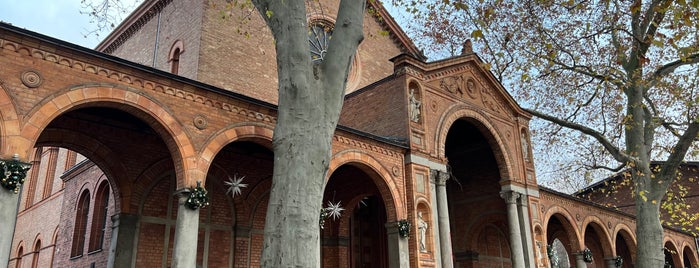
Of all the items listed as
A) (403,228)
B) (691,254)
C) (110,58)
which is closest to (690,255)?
(691,254)

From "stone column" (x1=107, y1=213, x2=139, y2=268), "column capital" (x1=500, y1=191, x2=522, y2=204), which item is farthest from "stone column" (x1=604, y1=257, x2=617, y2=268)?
"stone column" (x1=107, y1=213, x2=139, y2=268)

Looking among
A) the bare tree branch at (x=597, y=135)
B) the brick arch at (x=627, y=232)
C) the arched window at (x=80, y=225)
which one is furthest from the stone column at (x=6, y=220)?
the brick arch at (x=627, y=232)

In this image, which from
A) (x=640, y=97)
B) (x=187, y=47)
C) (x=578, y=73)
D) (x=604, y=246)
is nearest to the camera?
(x=640, y=97)

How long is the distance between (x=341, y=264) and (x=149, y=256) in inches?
218

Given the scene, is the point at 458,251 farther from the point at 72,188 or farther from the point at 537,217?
the point at 72,188

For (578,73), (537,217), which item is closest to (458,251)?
(537,217)

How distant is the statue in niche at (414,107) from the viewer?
14.9 m

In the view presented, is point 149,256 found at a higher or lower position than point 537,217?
lower

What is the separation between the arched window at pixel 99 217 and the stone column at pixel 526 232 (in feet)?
39.3

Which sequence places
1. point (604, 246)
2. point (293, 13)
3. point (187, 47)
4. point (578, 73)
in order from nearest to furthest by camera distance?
point (293, 13)
point (578, 73)
point (187, 47)
point (604, 246)

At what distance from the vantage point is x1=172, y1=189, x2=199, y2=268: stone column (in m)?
9.18

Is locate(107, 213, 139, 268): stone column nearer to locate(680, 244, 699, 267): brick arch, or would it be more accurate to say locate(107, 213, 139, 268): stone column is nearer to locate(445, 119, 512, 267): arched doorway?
locate(445, 119, 512, 267): arched doorway

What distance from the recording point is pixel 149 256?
12414 millimetres

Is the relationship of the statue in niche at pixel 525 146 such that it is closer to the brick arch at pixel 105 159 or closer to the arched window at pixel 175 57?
the arched window at pixel 175 57
